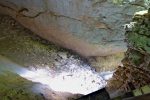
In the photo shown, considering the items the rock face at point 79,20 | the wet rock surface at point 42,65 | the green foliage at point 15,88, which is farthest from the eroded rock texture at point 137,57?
the green foliage at point 15,88

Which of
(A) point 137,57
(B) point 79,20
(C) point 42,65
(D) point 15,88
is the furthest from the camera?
(D) point 15,88

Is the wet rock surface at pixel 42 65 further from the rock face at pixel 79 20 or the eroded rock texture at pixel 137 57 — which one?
the eroded rock texture at pixel 137 57

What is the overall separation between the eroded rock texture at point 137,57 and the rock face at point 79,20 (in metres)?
1.50

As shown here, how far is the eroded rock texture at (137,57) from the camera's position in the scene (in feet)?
8.95

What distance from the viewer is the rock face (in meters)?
4.58

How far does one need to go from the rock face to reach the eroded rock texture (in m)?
1.50

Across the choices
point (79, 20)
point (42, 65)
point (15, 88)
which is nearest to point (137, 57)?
point (79, 20)

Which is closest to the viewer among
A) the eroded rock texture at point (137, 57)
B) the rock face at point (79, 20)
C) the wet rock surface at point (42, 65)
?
the eroded rock texture at point (137, 57)

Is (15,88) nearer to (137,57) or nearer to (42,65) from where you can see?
(42,65)

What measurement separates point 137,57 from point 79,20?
6.93 feet

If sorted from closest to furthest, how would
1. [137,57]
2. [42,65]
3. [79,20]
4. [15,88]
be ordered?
[137,57] → [79,20] → [42,65] → [15,88]

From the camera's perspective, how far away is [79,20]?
4855mm

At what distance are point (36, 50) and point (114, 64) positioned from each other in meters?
1.72

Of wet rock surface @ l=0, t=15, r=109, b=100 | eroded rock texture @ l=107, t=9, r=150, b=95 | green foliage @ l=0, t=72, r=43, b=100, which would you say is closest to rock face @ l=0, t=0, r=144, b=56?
wet rock surface @ l=0, t=15, r=109, b=100
